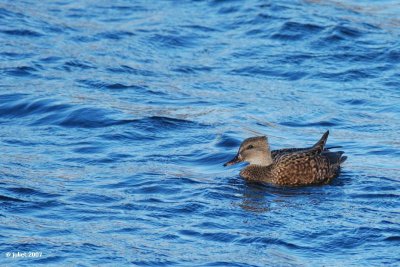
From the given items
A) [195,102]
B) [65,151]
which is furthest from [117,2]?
[65,151]

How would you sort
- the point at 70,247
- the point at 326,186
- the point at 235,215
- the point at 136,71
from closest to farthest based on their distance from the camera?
the point at 70,247
the point at 235,215
the point at 326,186
the point at 136,71

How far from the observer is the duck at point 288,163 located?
504 inches

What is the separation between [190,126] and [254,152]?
6.34ft

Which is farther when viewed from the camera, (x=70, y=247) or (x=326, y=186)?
(x=326, y=186)

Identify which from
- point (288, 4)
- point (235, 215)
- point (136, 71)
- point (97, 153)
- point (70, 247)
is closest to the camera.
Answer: point (70, 247)

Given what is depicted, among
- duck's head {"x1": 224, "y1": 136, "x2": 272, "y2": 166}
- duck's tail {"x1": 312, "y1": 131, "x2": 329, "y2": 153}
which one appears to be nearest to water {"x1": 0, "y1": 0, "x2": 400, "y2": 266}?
A: duck's head {"x1": 224, "y1": 136, "x2": 272, "y2": 166}

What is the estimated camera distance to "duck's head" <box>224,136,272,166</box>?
13.0m

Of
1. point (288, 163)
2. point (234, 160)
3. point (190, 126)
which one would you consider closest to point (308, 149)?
point (288, 163)

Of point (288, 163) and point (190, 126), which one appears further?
point (190, 126)

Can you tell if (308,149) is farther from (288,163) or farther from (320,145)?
(288,163)

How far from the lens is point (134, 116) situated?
50.0 feet

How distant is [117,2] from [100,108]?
6.38 metres

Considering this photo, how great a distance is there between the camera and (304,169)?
12.8m

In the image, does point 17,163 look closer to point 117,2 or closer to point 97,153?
point 97,153
